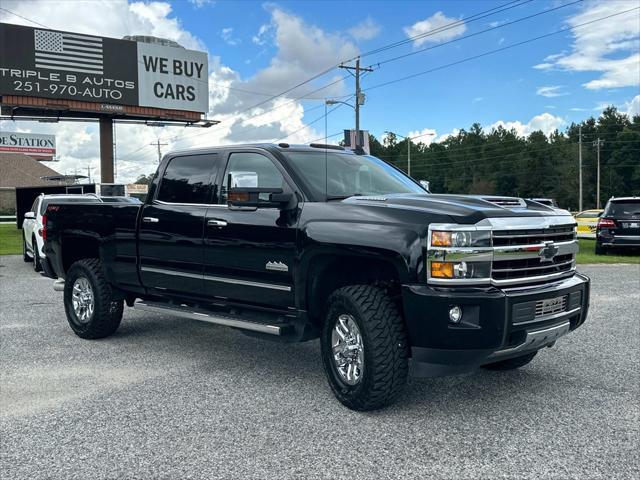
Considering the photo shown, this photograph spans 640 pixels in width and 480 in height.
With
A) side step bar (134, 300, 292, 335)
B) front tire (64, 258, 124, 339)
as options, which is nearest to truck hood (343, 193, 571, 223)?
side step bar (134, 300, 292, 335)

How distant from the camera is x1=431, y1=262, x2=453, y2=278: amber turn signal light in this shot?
13.2 feet

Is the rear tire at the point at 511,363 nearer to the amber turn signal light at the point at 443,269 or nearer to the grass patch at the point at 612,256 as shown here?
the amber turn signal light at the point at 443,269

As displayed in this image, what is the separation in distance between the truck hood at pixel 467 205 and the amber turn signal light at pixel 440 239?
132 mm

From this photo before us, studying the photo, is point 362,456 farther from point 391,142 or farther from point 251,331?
point 391,142

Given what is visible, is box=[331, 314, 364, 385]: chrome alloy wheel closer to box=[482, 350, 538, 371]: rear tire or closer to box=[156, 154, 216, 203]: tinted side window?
box=[482, 350, 538, 371]: rear tire

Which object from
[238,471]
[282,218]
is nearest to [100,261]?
[282,218]

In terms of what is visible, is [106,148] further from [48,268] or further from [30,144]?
[30,144]

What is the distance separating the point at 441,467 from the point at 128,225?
419 centimetres

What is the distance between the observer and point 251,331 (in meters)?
5.29

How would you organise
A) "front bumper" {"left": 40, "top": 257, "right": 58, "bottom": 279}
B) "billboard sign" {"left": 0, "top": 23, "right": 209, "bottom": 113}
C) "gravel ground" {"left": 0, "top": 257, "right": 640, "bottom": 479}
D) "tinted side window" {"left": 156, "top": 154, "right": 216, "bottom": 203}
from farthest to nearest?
1. "billboard sign" {"left": 0, "top": 23, "right": 209, "bottom": 113}
2. "front bumper" {"left": 40, "top": 257, "right": 58, "bottom": 279}
3. "tinted side window" {"left": 156, "top": 154, "right": 216, "bottom": 203}
4. "gravel ground" {"left": 0, "top": 257, "right": 640, "bottom": 479}

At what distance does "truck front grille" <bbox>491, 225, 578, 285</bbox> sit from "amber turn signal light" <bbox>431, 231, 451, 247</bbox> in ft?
1.11

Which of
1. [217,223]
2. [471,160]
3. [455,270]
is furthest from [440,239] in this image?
[471,160]

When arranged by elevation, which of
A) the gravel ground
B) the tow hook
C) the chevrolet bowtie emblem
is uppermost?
the chevrolet bowtie emblem

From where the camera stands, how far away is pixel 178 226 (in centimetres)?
581
